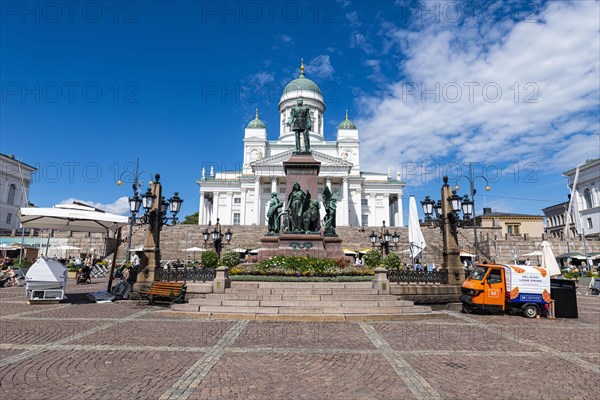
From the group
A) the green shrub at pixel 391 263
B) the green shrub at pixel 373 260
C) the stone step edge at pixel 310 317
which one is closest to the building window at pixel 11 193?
the green shrub at pixel 373 260

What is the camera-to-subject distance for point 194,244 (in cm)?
4494

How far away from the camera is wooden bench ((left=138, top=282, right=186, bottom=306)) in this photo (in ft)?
41.4

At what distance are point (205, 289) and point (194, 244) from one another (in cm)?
3351

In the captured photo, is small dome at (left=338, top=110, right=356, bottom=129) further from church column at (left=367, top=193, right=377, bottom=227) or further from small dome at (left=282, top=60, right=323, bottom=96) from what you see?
church column at (left=367, top=193, right=377, bottom=227)

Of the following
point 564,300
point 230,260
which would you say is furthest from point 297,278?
point 564,300

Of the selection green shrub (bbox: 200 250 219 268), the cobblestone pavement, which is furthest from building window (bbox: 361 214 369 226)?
the cobblestone pavement

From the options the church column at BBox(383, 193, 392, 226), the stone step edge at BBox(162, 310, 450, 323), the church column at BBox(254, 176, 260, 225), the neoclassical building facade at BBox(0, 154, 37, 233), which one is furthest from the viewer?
the church column at BBox(383, 193, 392, 226)

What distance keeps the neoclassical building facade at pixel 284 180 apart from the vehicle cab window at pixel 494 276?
5615 centimetres

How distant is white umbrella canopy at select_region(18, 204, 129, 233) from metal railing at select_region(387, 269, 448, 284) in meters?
11.0

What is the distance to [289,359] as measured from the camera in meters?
6.48

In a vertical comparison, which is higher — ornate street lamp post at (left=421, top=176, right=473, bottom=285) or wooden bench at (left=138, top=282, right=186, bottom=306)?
ornate street lamp post at (left=421, top=176, right=473, bottom=285)

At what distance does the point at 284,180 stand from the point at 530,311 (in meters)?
60.9

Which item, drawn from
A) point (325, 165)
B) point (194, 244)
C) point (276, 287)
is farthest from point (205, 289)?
point (325, 165)

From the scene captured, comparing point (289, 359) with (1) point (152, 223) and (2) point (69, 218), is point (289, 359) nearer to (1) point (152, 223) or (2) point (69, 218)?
(1) point (152, 223)
